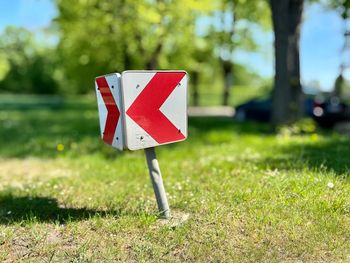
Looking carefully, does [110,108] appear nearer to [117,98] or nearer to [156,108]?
[117,98]

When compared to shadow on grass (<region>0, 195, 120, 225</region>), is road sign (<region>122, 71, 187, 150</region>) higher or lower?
higher

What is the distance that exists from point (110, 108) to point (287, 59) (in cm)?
642

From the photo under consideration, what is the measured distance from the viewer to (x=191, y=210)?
12.6 ft

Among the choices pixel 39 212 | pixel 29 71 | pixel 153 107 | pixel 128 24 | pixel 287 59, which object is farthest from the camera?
pixel 29 71

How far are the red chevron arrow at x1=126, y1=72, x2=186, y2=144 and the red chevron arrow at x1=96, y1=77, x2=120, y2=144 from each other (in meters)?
0.19

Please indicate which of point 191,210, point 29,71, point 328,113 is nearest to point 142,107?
point 191,210

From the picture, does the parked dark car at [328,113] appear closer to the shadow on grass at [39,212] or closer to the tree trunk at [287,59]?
the tree trunk at [287,59]

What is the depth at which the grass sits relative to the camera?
3.05 m

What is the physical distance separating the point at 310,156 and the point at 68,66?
27.0 meters

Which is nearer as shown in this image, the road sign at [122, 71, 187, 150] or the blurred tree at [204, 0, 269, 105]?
the road sign at [122, 71, 187, 150]

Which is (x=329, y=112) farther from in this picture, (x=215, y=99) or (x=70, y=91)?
(x=70, y=91)

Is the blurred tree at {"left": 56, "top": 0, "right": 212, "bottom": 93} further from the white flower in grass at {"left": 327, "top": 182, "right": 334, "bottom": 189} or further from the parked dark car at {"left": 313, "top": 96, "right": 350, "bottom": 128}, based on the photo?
the white flower in grass at {"left": 327, "top": 182, "right": 334, "bottom": 189}

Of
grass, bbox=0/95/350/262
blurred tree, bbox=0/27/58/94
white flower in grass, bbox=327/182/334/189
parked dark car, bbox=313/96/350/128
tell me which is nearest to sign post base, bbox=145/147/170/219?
grass, bbox=0/95/350/262

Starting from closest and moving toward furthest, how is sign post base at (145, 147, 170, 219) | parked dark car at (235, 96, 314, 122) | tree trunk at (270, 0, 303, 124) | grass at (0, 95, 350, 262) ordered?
grass at (0, 95, 350, 262)
sign post base at (145, 147, 170, 219)
tree trunk at (270, 0, 303, 124)
parked dark car at (235, 96, 314, 122)
